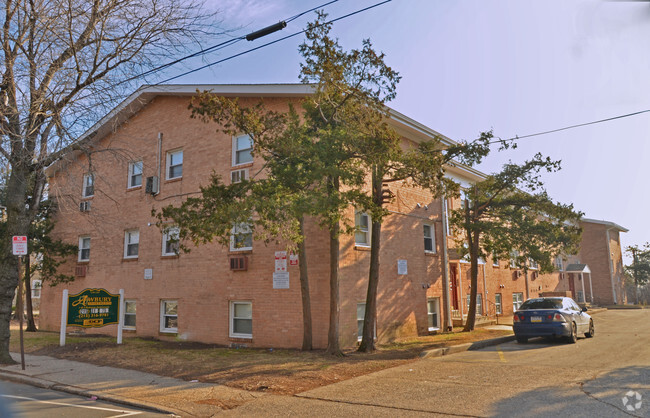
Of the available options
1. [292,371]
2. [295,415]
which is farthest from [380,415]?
[292,371]

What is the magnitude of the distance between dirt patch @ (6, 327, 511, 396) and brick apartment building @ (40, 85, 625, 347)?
3.52ft

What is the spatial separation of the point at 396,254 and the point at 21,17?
12930mm

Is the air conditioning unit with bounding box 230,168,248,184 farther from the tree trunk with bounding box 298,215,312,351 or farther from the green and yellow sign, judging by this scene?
the green and yellow sign

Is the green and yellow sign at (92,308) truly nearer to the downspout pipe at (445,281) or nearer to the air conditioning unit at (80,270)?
the air conditioning unit at (80,270)

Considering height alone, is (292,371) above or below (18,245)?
below

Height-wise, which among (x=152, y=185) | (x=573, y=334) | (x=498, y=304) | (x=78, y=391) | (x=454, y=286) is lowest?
(x=78, y=391)

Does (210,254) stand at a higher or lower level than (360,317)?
higher

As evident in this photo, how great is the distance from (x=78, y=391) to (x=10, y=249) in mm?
5495

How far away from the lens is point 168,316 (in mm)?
17625

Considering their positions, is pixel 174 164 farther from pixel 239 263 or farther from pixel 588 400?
pixel 588 400

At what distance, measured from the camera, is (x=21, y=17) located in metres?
12.0

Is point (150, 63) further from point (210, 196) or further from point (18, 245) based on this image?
point (18, 245)

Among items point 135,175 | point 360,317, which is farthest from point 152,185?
point 360,317

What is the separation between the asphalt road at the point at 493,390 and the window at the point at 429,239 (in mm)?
8076
